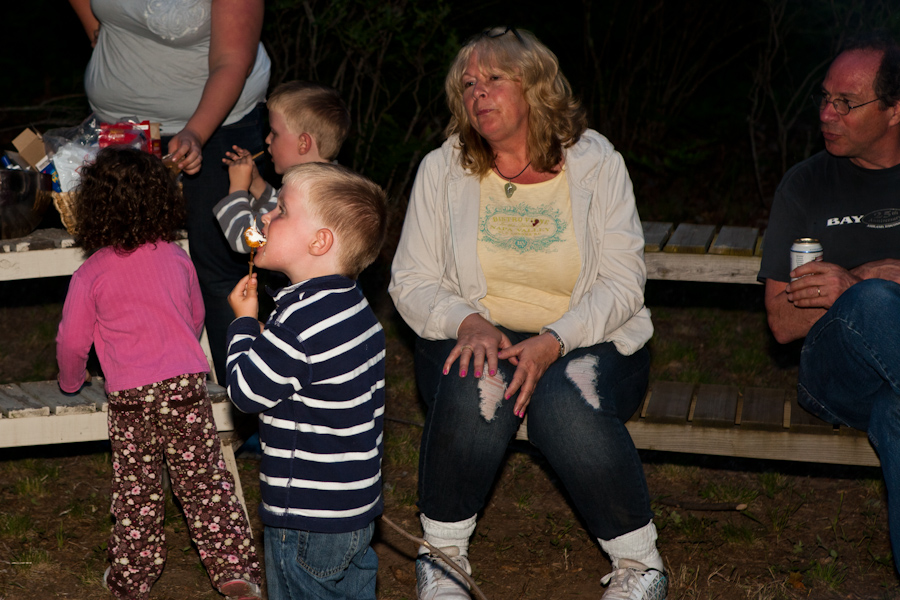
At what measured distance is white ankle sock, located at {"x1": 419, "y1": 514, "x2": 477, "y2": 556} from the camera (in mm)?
3000

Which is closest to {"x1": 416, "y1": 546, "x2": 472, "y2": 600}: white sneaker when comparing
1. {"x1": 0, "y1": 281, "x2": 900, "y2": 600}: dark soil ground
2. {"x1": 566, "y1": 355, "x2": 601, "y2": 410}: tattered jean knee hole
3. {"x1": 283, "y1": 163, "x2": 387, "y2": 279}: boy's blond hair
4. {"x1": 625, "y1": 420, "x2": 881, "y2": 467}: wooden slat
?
{"x1": 0, "y1": 281, "x2": 900, "y2": 600}: dark soil ground

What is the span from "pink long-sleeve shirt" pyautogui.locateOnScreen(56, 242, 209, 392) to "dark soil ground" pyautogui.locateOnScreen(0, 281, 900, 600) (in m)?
0.82

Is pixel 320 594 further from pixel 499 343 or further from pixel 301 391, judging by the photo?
pixel 499 343

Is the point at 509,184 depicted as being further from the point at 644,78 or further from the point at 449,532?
the point at 644,78

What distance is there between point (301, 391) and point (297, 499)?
267mm

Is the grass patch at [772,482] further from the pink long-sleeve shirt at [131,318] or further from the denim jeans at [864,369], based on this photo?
the pink long-sleeve shirt at [131,318]

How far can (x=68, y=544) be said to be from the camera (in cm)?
351

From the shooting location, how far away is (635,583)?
2850 millimetres

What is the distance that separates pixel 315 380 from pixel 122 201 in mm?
951

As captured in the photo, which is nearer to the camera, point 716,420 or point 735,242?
point 716,420

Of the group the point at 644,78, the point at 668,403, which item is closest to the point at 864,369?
the point at 668,403

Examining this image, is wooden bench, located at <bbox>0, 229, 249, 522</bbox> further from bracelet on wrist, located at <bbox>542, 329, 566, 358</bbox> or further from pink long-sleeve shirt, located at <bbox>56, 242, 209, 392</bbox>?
bracelet on wrist, located at <bbox>542, 329, 566, 358</bbox>

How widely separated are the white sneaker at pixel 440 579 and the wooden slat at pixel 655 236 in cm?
170

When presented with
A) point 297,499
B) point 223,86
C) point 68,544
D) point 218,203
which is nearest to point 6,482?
point 68,544
